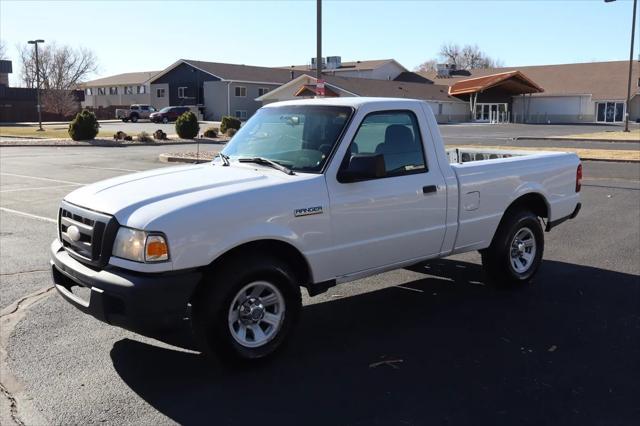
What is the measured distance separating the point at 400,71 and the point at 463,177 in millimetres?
89178

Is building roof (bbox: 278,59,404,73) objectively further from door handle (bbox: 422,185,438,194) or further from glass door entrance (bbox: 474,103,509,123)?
door handle (bbox: 422,185,438,194)

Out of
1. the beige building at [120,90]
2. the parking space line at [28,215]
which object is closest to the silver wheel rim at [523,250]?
the parking space line at [28,215]

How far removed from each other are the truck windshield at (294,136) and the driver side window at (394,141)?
0.24 meters

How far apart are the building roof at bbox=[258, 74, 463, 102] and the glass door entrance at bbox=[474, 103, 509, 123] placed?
2.75 meters

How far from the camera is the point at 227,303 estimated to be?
4.33 m

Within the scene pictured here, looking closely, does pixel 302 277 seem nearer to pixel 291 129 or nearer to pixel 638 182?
pixel 291 129

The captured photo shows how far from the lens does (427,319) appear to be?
568 centimetres

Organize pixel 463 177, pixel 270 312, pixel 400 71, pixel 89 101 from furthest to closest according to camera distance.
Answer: pixel 89 101, pixel 400 71, pixel 463 177, pixel 270 312

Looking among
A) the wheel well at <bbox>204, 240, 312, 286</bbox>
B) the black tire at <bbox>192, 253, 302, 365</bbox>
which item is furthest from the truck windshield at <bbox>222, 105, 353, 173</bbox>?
the black tire at <bbox>192, 253, 302, 365</bbox>

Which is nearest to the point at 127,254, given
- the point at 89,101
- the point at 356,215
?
the point at 356,215

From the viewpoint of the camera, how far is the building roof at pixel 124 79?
88269 mm

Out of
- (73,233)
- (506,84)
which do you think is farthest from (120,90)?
(73,233)

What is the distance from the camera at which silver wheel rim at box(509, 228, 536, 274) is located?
21.8ft

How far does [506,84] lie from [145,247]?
222 feet
